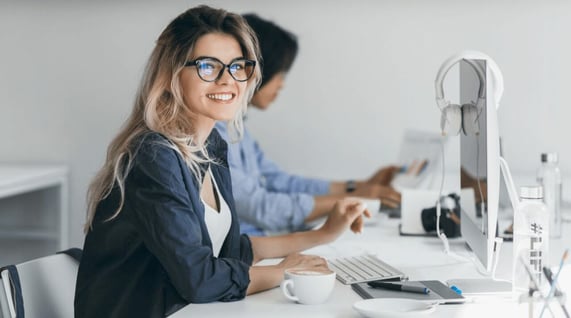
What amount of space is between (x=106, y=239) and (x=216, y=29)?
487 mm

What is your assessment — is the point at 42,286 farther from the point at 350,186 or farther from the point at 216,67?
the point at 350,186

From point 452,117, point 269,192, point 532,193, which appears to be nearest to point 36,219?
point 269,192

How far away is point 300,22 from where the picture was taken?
3.60 m

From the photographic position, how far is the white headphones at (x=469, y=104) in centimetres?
143

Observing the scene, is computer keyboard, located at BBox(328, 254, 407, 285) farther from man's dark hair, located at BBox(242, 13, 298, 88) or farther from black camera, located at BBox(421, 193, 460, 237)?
man's dark hair, located at BBox(242, 13, 298, 88)

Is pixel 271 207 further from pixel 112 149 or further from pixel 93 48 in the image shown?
pixel 93 48

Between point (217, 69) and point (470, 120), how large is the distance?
1.71ft

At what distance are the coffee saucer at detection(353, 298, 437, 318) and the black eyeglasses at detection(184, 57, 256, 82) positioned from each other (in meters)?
0.59

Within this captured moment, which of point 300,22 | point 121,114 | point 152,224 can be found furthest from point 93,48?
point 152,224

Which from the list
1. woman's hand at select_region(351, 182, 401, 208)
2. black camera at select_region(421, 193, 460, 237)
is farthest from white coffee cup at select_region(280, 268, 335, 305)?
woman's hand at select_region(351, 182, 401, 208)

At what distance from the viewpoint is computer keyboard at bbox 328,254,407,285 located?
1.57m

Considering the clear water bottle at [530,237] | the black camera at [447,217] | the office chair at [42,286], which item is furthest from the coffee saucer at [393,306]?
the black camera at [447,217]

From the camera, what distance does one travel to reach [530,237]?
1343 millimetres

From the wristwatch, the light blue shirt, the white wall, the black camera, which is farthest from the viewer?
the white wall
